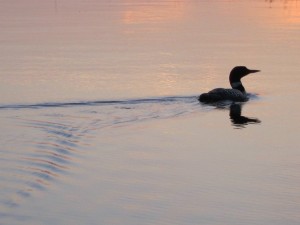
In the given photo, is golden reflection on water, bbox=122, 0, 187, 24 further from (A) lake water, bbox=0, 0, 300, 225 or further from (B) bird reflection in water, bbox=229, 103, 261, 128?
(B) bird reflection in water, bbox=229, 103, 261, 128

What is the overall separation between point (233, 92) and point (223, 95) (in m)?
0.34

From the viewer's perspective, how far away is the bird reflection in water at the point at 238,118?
14.5 meters

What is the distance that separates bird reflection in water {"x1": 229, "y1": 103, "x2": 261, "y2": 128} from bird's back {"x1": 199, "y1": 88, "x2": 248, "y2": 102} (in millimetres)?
277

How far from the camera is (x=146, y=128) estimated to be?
1376cm

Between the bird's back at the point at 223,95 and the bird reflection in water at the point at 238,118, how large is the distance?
277 millimetres

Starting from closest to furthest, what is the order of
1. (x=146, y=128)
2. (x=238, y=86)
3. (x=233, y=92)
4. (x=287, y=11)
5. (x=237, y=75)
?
(x=146, y=128), (x=233, y=92), (x=238, y=86), (x=237, y=75), (x=287, y=11)

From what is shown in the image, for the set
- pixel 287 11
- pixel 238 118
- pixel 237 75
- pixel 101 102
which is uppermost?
pixel 287 11

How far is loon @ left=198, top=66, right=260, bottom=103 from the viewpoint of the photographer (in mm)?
16094

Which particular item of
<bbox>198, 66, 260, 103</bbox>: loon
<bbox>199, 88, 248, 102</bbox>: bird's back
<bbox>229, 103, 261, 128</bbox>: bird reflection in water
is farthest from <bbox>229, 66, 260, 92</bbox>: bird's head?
<bbox>229, 103, 261, 128</bbox>: bird reflection in water

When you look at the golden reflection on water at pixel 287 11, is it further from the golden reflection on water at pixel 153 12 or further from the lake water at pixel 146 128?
the golden reflection on water at pixel 153 12

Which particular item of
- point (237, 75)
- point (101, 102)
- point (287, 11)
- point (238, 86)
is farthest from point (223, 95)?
point (287, 11)

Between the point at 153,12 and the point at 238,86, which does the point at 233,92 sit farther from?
the point at 153,12

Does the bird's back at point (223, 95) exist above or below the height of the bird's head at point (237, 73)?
below

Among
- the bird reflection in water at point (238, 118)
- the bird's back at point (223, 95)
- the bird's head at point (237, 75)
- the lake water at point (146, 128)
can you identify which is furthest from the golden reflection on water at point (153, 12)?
the bird reflection in water at point (238, 118)
